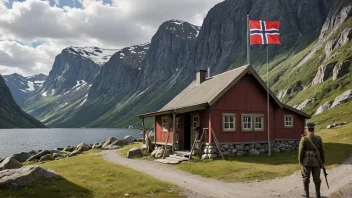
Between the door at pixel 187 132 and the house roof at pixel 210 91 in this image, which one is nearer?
the house roof at pixel 210 91

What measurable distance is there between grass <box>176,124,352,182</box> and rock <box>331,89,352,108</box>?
76.4 m

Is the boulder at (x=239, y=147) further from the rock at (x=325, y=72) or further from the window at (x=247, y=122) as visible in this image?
the rock at (x=325, y=72)

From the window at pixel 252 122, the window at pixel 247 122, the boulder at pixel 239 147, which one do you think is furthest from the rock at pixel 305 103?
the boulder at pixel 239 147

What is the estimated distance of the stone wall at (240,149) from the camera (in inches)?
1192

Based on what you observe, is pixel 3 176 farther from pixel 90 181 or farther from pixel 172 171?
pixel 172 171

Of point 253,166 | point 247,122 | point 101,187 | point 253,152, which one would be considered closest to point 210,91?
point 247,122

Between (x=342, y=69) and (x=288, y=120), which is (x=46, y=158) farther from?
(x=342, y=69)

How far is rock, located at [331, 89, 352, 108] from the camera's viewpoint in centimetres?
10196

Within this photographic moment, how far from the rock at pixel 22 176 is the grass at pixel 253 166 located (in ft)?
34.0

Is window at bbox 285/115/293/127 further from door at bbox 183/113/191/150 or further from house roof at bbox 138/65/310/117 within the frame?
door at bbox 183/113/191/150

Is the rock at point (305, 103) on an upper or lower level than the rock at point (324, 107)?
upper

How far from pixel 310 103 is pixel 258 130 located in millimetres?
98227

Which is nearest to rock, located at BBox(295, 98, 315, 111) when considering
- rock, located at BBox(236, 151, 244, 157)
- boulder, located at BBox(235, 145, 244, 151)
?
boulder, located at BBox(235, 145, 244, 151)

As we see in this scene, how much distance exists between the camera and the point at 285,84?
168 m
